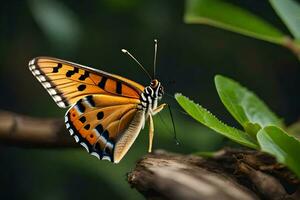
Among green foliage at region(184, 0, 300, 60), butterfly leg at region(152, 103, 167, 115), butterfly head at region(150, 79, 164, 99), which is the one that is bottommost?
butterfly leg at region(152, 103, 167, 115)

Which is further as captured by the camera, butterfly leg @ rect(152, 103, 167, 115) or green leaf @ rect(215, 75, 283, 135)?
butterfly leg @ rect(152, 103, 167, 115)

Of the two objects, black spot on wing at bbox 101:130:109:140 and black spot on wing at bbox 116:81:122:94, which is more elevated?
black spot on wing at bbox 116:81:122:94

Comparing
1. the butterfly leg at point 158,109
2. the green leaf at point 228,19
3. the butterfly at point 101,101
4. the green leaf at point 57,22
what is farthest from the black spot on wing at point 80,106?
the green leaf at point 57,22

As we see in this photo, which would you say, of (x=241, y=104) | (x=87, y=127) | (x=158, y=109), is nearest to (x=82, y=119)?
(x=87, y=127)

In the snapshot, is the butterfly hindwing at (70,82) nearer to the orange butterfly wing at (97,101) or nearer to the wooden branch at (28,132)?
the orange butterfly wing at (97,101)

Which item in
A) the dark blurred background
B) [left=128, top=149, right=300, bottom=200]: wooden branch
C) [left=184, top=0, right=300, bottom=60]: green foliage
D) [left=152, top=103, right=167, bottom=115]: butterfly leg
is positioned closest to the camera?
[left=128, top=149, right=300, bottom=200]: wooden branch

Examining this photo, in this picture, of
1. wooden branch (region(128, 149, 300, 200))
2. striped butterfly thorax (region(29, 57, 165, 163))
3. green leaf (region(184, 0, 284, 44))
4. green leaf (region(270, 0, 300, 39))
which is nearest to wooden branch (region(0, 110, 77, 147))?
striped butterfly thorax (region(29, 57, 165, 163))

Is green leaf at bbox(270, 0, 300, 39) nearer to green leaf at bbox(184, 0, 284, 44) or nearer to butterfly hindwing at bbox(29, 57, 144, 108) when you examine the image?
green leaf at bbox(184, 0, 284, 44)

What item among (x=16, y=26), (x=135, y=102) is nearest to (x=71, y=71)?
(x=135, y=102)
